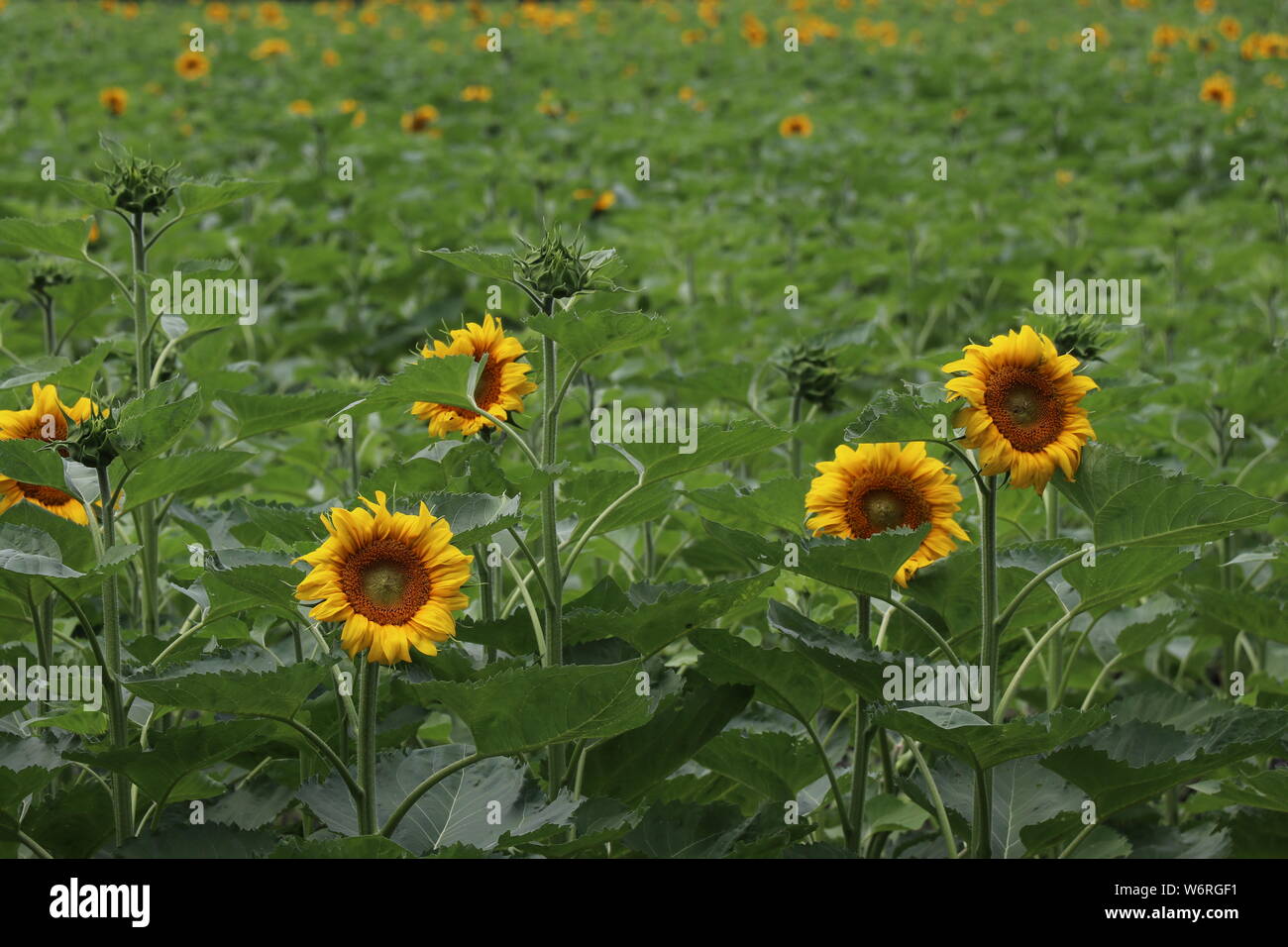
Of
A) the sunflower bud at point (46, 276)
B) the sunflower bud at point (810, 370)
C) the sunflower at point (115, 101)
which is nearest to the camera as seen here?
the sunflower bud at point (810, 370)

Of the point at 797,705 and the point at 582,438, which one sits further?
the point at 582,438

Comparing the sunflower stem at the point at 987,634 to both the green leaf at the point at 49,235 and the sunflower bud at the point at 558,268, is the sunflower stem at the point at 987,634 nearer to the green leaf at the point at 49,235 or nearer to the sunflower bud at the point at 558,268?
the sunflower bud at the point at 558,268

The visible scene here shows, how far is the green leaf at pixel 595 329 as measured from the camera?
223 centimetres

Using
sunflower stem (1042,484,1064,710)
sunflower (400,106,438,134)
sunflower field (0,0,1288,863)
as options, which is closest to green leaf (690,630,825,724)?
sunflower field (0,0,1288,863)

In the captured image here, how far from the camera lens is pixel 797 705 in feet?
8.40

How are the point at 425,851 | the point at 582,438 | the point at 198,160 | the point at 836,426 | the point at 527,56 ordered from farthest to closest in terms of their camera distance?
the point at 527,56
the point at 198,160
the point at 582,438
the point at 836,426
the point at 425,851

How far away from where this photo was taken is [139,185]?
2.85m

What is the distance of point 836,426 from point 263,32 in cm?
1433

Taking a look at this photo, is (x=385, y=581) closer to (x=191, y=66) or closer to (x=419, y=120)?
(x=419, y=120)

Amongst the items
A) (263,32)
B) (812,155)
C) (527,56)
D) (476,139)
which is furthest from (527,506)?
(263,32)

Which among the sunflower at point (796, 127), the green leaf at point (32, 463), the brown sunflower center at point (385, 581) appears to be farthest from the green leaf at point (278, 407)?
the sunflower at point (796, 127)

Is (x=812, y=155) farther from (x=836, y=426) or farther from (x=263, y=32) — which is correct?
(x=263, y=32)

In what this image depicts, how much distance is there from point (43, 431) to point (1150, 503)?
192cm

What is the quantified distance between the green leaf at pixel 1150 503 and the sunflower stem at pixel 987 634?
0.13 m
